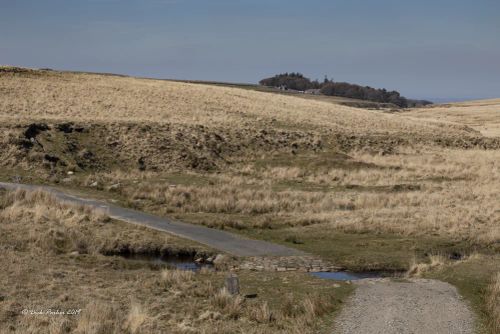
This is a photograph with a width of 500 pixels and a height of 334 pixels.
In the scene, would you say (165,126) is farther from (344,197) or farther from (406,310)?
(406,310)

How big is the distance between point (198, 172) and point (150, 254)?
18.3 m

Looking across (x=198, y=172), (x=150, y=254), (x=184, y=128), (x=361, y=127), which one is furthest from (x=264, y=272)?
(x=361, y=127)

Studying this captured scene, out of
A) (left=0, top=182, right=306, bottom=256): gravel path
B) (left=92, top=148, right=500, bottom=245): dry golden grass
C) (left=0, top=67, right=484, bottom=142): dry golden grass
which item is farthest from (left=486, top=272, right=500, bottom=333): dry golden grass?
(left=0, top=67, right=484, bottom=142): dry golden grass

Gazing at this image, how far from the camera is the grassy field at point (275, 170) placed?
2136 cm

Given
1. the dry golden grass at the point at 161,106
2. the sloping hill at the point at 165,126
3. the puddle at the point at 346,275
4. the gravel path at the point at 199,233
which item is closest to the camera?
the puddle at the point at 346,275

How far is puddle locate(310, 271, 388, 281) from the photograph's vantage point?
18203 mm

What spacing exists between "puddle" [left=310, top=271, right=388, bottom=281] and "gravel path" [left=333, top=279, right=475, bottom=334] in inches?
76.9

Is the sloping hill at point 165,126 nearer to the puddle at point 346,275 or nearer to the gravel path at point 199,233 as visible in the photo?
the gravel path at point 199,233

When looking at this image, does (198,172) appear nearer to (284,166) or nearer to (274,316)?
(284,166)

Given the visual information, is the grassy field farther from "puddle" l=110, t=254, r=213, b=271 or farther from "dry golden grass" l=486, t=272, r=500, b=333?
"puddle" l=110, t=254, r=213, b=271

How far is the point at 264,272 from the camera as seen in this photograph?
18.2m

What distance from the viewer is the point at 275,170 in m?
39.4

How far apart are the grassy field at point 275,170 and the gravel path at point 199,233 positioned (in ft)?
3.12

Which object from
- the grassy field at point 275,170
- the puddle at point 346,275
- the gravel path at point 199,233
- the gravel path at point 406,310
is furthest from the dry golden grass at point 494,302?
the gravel path at point 199,233
